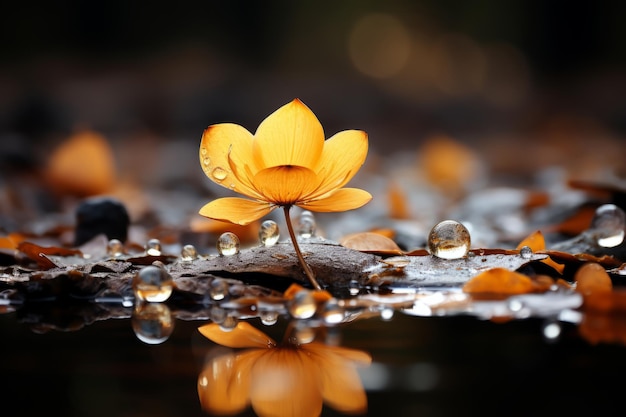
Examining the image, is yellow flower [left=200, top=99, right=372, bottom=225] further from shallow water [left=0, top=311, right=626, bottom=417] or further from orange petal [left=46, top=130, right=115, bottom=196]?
orange petal [left=46, top=130, right=115, bottom=196]

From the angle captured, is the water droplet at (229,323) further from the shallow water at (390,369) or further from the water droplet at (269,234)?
the water droplet at (269,234)

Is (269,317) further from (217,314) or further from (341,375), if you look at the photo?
(341,375)

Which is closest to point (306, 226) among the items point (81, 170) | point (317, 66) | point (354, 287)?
point (354, 287)

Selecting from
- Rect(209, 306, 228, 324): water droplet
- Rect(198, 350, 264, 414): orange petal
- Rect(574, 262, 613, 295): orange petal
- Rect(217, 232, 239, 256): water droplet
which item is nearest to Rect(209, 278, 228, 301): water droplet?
Rect(209, 306, 228, 324): water droplet

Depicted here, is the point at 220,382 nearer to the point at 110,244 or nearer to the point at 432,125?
the point at 110,244

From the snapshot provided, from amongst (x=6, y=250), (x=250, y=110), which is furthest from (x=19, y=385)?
(x=250, y=110)

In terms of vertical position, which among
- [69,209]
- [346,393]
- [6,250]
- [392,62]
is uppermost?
[392,62]
